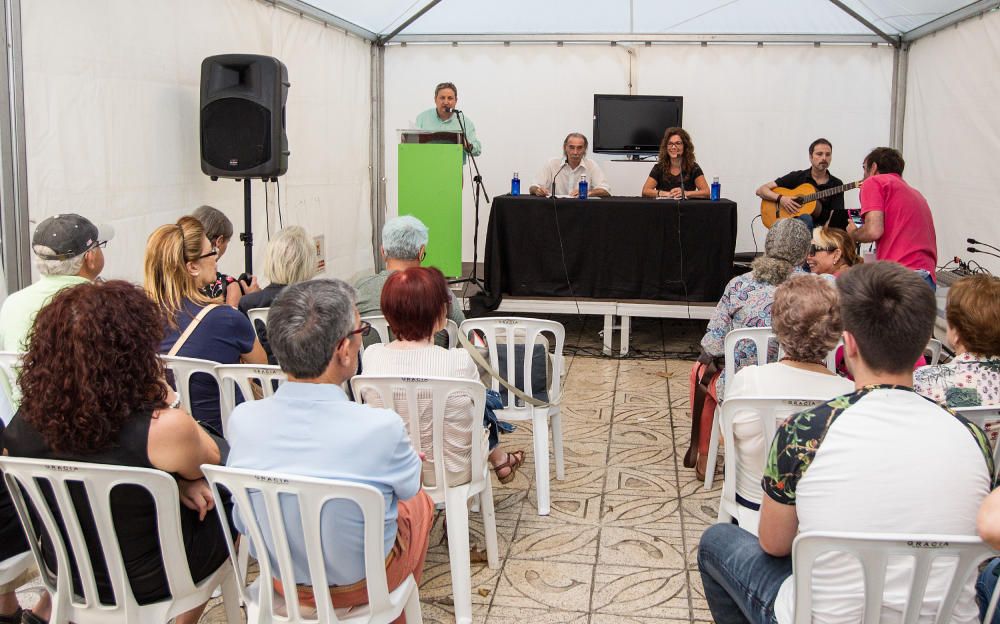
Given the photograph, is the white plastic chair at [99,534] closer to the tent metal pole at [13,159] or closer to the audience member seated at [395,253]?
the audience member seated at [395,253]

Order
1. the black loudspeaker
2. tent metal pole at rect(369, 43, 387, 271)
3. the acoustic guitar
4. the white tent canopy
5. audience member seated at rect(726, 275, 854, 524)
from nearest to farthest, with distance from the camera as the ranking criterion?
audience member seated at rect(726, 275, 854, 524)
the black loudspeaker
the white tent canopy
the acoustic guitar
tent metal pole at rect(369, 43, 387, 271)

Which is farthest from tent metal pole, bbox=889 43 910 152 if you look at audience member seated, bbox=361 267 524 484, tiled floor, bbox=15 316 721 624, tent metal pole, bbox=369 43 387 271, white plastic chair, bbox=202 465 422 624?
white plastic chair, bbox=202 465 422 624

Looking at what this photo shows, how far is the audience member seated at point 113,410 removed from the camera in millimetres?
1824

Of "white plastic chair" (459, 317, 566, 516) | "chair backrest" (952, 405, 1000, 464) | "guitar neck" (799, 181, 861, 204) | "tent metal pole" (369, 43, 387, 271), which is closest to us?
"chair backrest" (952, 405, 1000, 464)

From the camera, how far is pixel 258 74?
513cm

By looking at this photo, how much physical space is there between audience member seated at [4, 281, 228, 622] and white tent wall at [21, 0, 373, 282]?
218 cm

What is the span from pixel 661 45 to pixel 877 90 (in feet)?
6.00

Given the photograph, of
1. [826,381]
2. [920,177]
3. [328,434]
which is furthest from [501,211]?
[328,434]

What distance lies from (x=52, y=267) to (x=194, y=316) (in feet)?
1.63

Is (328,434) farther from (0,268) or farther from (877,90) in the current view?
(877,90)

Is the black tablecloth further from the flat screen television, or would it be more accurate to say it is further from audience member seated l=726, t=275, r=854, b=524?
audience member seated l=726, t=275, r=854, b=524

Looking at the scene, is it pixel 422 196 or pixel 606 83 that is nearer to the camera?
pixel 422 196

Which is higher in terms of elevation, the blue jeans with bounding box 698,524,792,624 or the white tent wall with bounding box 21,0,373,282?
the white tent wall with bounding box 21,0,373,282

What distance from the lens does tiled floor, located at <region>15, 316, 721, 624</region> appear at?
9.16 ft
